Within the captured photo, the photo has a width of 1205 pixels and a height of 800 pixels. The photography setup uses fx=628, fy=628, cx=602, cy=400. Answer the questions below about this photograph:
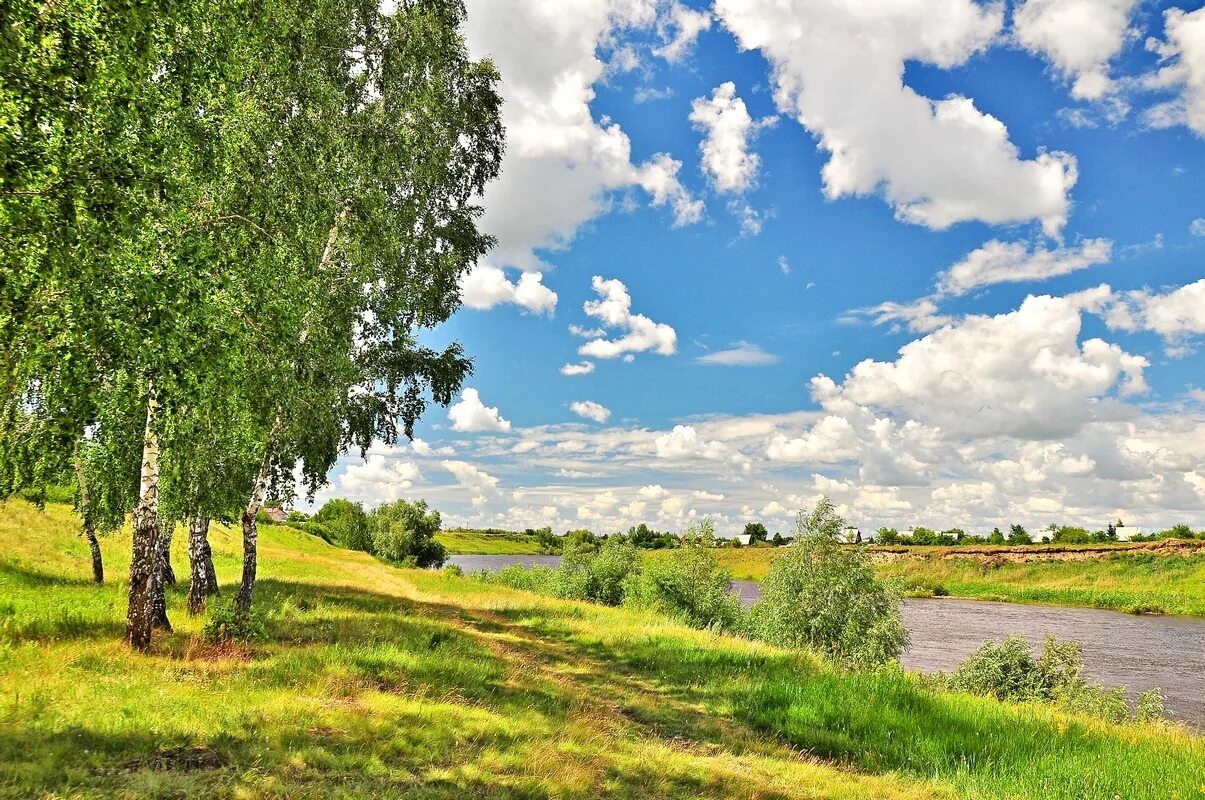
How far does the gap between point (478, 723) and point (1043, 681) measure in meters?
23.2

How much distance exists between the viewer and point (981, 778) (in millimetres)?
10977

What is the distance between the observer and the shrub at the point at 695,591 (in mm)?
35500

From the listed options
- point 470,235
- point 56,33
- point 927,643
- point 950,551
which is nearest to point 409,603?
point 470,235

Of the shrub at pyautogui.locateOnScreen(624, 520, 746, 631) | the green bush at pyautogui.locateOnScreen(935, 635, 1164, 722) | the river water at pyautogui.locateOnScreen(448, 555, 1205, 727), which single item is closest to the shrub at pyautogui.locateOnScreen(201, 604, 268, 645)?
the green bush at pyautogui.locateOnScreen(935, 635, 1164, 722)

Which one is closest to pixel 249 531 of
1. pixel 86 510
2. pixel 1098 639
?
pixel 86 510

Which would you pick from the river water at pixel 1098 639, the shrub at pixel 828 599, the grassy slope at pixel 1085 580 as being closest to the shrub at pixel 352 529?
the grassy slope at pixel 1085 580

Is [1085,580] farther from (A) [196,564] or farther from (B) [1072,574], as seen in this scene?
(A) [196,564]

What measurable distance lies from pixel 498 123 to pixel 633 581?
95.8ft

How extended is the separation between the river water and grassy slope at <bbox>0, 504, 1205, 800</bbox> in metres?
17.3

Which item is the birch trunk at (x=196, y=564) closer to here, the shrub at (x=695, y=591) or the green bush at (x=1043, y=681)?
the green bush at (x=1043, y=681)

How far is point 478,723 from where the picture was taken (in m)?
9.99

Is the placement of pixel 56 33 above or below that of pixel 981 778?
above

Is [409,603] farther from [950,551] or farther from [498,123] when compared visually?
[950,551]

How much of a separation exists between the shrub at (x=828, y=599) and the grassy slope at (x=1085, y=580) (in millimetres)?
37981
